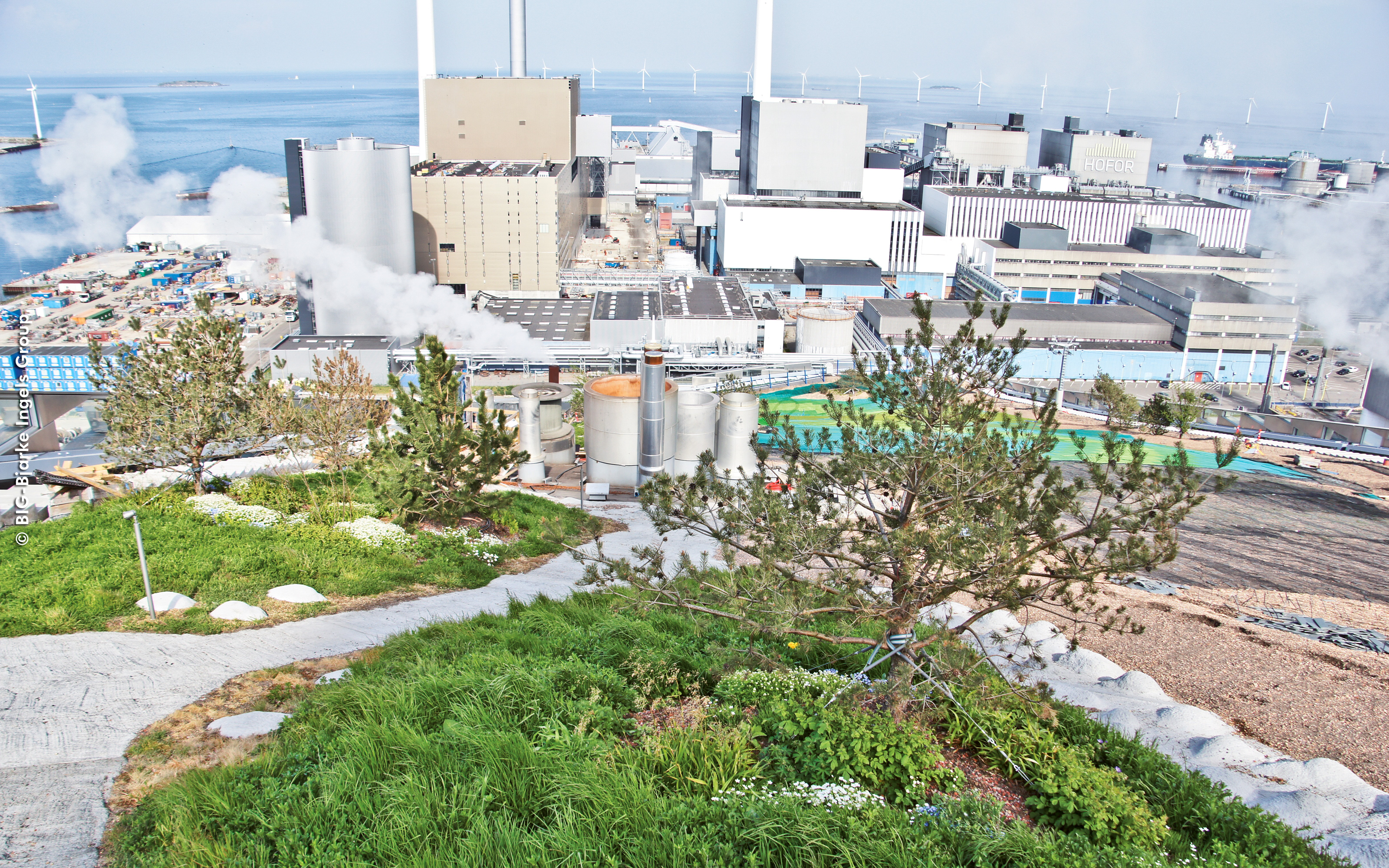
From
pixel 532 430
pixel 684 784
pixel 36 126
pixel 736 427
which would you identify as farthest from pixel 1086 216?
pixel 36 126

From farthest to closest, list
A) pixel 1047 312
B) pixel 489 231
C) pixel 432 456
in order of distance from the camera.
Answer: pixel 489 231 → pixel 1047 312 → pixel 432 456

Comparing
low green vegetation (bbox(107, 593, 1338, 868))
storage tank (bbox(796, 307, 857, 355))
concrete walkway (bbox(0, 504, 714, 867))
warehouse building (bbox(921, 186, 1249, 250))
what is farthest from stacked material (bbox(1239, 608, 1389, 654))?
warehouse building (bbox(921, 186, 1249, 250))

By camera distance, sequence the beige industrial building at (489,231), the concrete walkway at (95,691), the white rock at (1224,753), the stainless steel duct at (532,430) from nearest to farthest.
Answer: the concrete walkway at (95,691), the white rock at (1224,753), the stainless steel duct at (532,430), the beige industrial building at (489,231)

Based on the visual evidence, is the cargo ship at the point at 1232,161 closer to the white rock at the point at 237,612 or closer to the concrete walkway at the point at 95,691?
the concrete walkway at the point at 95,691

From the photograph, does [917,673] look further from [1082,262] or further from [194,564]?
[1082,262]

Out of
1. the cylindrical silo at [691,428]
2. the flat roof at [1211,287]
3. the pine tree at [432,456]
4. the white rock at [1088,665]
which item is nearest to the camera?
the white rock at [1088,665]

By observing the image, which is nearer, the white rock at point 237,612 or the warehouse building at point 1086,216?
the white rock at point 237,612

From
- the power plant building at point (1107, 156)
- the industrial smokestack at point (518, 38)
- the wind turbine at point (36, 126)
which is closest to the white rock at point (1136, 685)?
the industrial smokestack at point (518, 38)

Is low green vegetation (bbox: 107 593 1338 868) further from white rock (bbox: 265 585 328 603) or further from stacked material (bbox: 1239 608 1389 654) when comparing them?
stacked material (bbox: 1239 608 1389 654)
